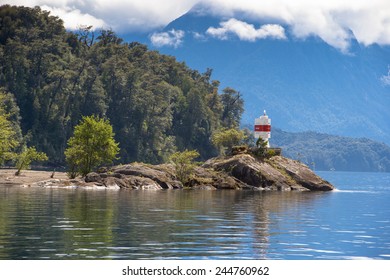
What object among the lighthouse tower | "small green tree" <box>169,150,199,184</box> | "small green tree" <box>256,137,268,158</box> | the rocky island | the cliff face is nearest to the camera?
the rocky island

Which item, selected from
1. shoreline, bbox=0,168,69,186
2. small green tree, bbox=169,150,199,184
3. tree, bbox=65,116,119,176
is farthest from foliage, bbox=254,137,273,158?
shoreline, bbox=0,168,69,186

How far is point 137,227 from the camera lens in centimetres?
4409

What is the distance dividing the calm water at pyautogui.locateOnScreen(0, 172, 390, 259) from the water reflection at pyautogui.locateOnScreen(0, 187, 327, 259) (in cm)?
4

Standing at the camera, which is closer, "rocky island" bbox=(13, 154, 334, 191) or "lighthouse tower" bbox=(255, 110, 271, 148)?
"rocky island" bbox=(13, 154, 334, 191)

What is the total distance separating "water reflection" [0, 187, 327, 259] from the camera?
3419cm

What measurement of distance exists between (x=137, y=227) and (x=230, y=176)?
61747 millimetres

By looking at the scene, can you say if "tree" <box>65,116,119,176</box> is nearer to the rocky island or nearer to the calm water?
the rocky island

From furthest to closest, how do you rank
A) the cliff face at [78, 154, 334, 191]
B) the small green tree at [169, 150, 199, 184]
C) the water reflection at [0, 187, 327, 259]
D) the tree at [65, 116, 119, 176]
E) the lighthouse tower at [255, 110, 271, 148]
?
the lighthouse tower at [255, 110, 271, 148] → the small green tree at [169, 150, 199, 184] → the tree at [65, 116, 119, 176] → the cliff face at [78, 154, 334, 191] → the water reflection at [0, 187, 327, 259]

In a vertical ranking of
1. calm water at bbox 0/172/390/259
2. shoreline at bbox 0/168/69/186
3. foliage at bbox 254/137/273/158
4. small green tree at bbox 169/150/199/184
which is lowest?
calm water at bbox 0/172/390/259

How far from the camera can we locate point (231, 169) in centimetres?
10550

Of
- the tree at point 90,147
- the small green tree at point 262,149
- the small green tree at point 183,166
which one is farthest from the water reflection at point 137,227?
the small green tree at point 262,149

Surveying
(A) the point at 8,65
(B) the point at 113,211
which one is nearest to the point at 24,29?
(A) the point at 8,65

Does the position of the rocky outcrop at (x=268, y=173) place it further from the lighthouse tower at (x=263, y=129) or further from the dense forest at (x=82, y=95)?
the dense forest at (x=82, y=95)

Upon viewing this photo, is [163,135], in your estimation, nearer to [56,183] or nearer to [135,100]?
[135,100]
